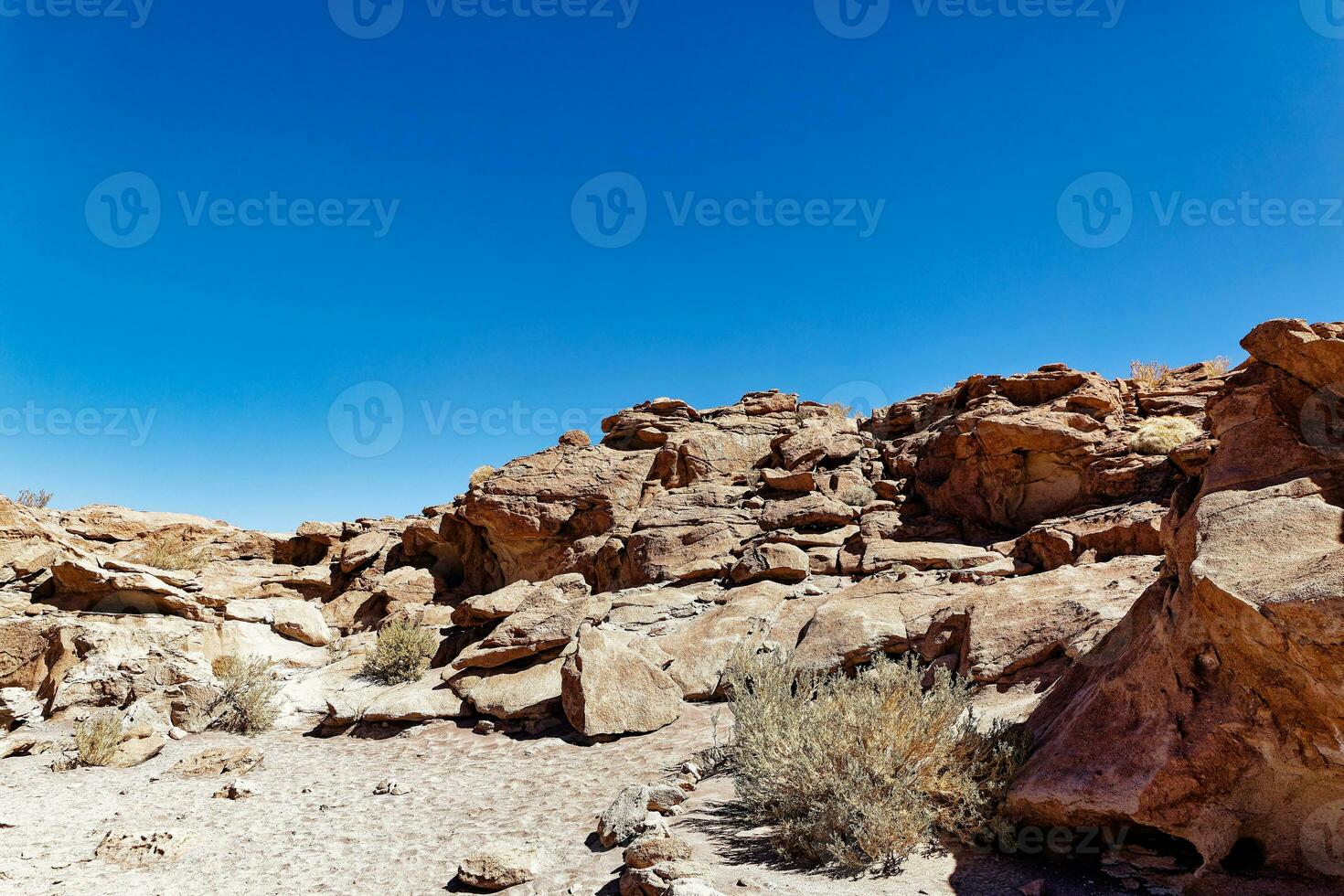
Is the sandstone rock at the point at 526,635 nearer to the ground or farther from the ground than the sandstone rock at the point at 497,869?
farther from the ground

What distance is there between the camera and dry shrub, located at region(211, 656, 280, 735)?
9.91 meters

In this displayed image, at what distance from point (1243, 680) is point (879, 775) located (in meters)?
2.11

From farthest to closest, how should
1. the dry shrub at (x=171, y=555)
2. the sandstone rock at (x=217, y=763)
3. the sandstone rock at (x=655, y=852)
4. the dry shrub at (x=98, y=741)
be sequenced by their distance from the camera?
1. the dry shrub at (x=171, y=555)
2. the dry shrub at (x=98, y=741)
3. the sandstone rock at (x=217, y=763)
4. the sandstone rock at (x=655, y=852)

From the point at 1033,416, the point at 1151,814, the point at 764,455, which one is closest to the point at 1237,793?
the point at 1151,814

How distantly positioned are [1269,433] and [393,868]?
717 centimetres

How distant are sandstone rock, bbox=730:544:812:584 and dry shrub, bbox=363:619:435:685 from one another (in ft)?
18.8

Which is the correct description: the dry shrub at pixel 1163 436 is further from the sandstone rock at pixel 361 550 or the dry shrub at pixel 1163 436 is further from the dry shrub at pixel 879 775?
the sandstone rock at pixel 361 550

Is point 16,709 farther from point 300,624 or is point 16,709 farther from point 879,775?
point 879,775

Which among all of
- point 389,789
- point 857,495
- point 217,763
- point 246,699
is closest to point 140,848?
point 389,789

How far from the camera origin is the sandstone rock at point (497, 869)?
4.67m

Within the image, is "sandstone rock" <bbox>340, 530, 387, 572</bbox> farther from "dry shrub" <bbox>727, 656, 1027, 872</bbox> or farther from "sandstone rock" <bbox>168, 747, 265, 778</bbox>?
"dry shrub" <bbox>727, 656, 1027, 872</bbox>

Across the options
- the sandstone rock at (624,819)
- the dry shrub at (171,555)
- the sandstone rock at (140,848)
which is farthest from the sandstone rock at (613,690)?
the dry shrub at (171,555)

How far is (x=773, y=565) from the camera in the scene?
495 inches

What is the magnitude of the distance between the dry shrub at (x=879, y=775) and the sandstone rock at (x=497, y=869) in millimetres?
1667
